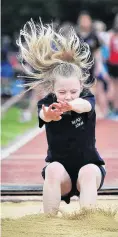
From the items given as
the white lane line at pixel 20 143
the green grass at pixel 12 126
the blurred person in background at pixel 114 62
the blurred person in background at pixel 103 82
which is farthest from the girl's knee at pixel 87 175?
the blurred person in background at pixel 114 62

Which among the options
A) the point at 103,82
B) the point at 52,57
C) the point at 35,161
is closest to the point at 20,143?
the point at 35,161

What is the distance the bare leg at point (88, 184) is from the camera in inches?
265

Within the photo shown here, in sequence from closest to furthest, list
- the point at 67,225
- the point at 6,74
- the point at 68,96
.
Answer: the point at 67,225, the point at 68,96, the point at 6,74

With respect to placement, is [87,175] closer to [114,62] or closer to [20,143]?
[20,143]

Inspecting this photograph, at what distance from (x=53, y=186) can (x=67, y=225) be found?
61cm

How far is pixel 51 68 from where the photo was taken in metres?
7.25

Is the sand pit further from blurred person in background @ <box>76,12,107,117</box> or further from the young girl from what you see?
blurred person in background @ <box>76,12,107,117</box>

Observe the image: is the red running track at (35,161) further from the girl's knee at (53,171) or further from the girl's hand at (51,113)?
the girl's hand at (51,113)

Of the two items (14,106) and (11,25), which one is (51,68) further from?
(11,25)

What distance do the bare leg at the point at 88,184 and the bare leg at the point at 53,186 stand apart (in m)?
0.16

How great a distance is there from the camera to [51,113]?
21.8 feet

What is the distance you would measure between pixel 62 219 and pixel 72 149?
0.73 metres

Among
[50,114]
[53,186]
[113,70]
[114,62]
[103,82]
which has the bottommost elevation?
[53,186]

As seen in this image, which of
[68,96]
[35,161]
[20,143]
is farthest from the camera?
[20,143]
